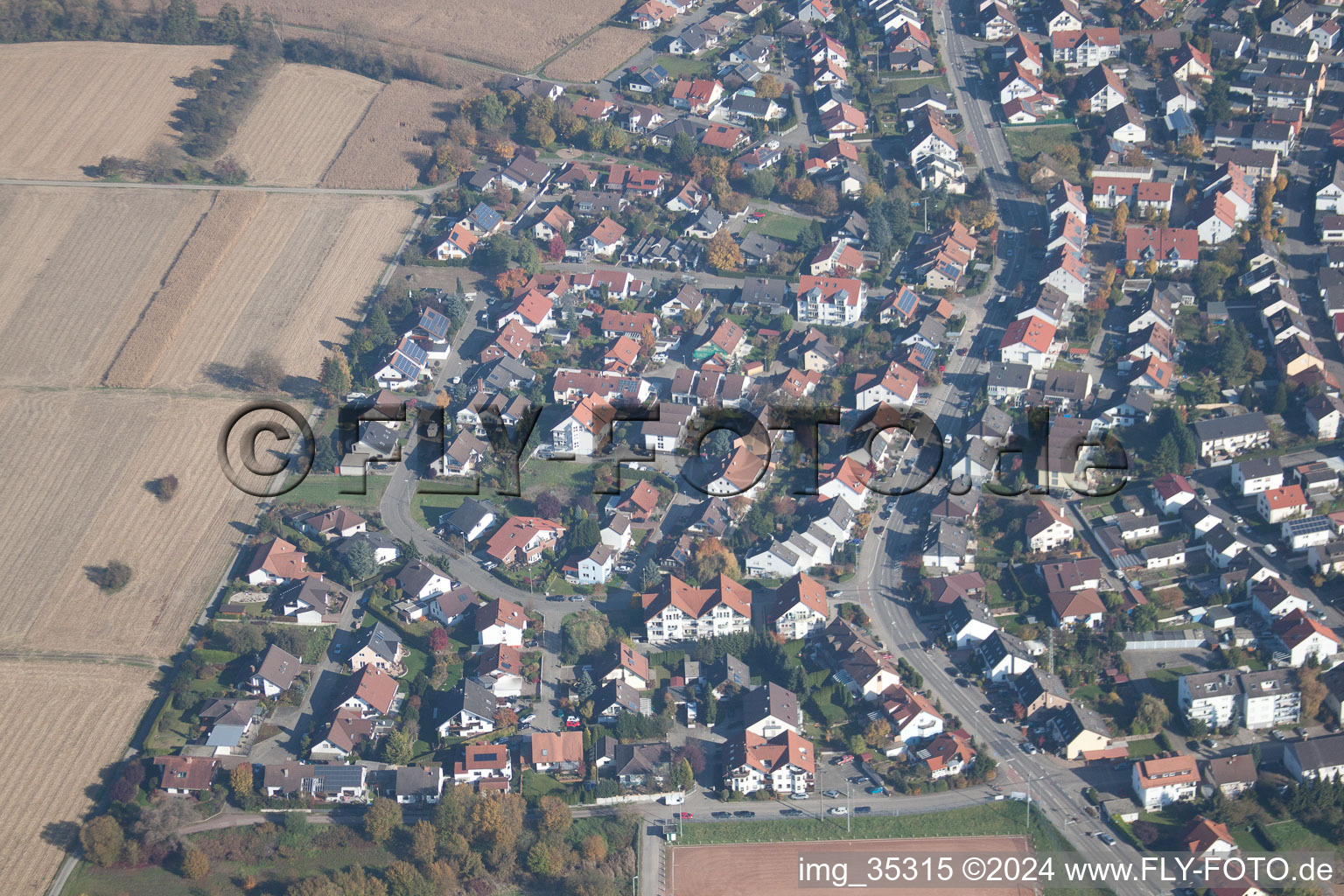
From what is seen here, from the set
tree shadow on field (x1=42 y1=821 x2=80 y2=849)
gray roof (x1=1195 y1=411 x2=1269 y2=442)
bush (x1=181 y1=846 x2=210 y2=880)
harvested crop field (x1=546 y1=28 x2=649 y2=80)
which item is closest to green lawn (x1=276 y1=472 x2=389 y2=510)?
tree shadow on field (x1=42 y1=821 x2=80 y2=849)

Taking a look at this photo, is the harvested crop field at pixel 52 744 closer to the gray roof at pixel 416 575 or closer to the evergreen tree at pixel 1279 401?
the gray roof at pixel 416 575

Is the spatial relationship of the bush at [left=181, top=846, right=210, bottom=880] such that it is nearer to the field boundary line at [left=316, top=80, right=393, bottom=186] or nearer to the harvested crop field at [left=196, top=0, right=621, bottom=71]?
the field boundary line at [left=316, top=80, right=393, bottom=186]

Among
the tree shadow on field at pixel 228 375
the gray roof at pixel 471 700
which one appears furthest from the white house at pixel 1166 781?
the tree shadow on field at pixel 228 375

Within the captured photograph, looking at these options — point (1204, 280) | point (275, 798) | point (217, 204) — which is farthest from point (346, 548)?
point (1204, 280)

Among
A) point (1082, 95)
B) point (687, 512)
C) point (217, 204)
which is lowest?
point (687, 512)

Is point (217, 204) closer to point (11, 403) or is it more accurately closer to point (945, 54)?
point (11, 403)

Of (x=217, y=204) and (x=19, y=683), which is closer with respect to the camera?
(x=19, y=683)
